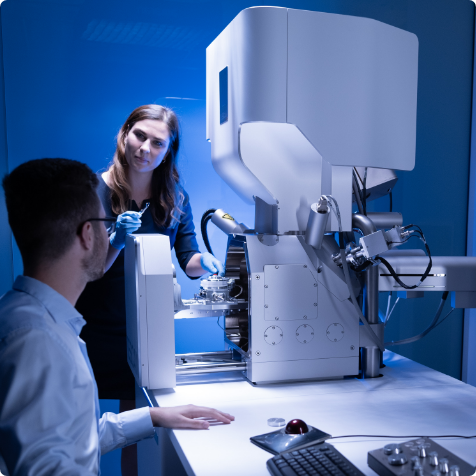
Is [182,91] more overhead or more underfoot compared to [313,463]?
more overhead

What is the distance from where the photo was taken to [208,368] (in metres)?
1.49

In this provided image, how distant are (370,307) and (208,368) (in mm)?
544

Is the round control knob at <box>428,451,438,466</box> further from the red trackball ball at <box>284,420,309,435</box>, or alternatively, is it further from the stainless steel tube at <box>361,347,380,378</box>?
the stainless steel tube at <box>361,347,380,378</box>

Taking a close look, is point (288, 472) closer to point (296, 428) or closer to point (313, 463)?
point (313, 463)

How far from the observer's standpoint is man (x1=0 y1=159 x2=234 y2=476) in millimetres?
727

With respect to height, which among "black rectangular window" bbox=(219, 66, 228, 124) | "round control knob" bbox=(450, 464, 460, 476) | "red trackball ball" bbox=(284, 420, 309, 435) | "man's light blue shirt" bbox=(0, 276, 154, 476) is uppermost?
"black rectangular window" bbox=(219, 66, 228, 124)

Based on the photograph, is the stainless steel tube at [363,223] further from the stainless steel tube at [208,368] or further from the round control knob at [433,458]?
the round control knob at [433,458]

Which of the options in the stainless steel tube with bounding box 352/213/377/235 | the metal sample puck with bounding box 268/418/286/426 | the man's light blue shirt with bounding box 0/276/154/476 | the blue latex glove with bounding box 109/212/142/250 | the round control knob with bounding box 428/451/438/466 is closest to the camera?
the man's light blue shirt with bounding box 0/276/154/476

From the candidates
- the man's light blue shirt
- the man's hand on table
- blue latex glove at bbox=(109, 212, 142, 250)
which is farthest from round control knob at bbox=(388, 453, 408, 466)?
blue latex glove at bbox=(109, 212, 142, 250)

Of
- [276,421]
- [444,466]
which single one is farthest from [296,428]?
[444,466]

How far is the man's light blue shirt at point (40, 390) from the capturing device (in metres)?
0.72

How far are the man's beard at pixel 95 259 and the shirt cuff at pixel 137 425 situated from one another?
15.3 inches

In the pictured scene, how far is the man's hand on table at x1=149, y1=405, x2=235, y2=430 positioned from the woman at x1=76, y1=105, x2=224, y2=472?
76cm

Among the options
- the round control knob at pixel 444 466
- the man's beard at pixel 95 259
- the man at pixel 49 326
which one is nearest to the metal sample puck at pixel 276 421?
the man at pixel 49 326
